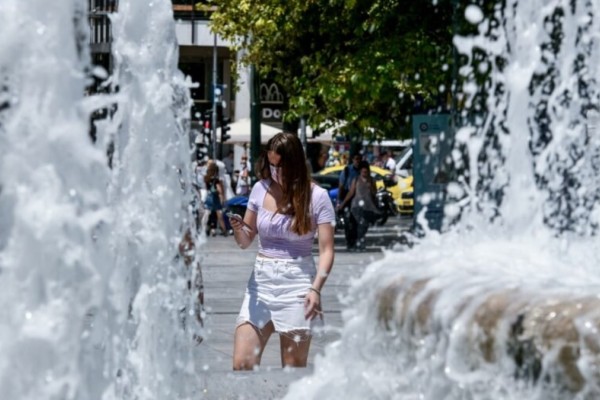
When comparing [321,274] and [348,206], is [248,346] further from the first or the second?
[348,206]

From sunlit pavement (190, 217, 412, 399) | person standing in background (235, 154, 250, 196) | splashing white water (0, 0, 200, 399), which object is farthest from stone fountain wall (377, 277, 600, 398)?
person standing in background (235, 154, 250, 196)

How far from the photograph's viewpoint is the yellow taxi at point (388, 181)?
132 feet

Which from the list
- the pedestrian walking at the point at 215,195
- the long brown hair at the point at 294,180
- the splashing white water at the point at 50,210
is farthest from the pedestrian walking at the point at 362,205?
the splashing white water at the point at 50,210

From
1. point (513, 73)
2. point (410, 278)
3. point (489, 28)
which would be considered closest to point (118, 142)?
point (513, 73)

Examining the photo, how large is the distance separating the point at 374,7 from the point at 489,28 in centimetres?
555

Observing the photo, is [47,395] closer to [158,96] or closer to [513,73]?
[158,96]

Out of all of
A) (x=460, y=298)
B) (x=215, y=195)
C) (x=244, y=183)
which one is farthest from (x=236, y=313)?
(x=244, y=183)

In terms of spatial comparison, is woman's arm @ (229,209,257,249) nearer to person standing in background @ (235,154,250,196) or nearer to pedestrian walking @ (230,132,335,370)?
pedestrian walking @ (230,132,335,370)

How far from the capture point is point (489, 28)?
22.7 m

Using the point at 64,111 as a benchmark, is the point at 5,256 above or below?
below

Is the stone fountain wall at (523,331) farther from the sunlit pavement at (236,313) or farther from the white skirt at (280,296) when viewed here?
the white skirt at (280,296)

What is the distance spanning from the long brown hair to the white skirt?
0.70 ft

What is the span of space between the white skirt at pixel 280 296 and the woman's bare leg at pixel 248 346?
0.04 meters

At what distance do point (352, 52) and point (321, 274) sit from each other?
21.7 m
